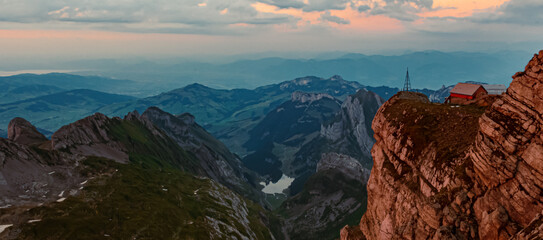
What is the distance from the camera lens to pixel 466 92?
91312 mm

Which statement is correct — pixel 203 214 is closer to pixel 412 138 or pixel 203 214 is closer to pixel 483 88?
pixel 412 138

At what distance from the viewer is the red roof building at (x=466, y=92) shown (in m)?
89.3

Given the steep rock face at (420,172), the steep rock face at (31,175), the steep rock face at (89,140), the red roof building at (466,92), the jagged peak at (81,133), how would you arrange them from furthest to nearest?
the steep rock face at (89,140)
the jagged peak at (81,133)
the steep rock face at (31,175)
the red roof building at (466,92)
the steep rock face at (420,172)

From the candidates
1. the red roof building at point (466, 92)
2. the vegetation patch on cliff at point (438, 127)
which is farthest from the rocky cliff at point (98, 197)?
the red roof building at point (466, 92)

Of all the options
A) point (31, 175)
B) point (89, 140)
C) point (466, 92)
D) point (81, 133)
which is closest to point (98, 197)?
point (31, 175)

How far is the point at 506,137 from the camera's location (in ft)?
127

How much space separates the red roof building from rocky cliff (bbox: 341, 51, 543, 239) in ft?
100

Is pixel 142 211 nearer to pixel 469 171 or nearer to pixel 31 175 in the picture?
pixel 31 175

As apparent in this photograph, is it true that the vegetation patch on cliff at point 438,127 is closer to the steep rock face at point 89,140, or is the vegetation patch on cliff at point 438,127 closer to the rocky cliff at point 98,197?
the rocky cliff at point 98,197

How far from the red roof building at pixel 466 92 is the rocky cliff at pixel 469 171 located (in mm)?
30563

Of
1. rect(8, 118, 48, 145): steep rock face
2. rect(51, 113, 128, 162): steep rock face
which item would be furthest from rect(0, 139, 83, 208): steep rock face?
rect(8, 118, 48, 145): steep rock face

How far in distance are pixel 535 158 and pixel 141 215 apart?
113 metres

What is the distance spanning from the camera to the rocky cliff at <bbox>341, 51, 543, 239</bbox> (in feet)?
118

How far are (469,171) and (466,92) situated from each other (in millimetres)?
57266
